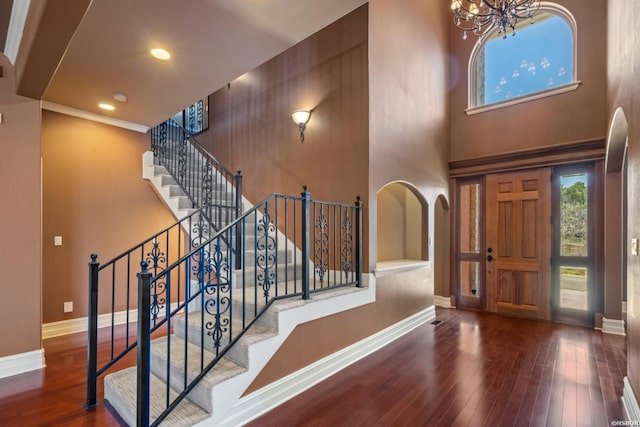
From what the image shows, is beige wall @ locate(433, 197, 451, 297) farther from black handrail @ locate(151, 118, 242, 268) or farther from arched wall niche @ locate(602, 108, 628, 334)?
black handrail @ locate(151, 118, 242, 268)

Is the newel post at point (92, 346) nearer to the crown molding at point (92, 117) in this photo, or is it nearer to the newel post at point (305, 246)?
the newel post at point (305, 246)

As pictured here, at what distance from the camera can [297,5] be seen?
252cm

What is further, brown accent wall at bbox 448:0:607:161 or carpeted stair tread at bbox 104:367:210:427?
brown accent wall at bbox 448:0:607:161

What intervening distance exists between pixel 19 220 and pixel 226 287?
214cm

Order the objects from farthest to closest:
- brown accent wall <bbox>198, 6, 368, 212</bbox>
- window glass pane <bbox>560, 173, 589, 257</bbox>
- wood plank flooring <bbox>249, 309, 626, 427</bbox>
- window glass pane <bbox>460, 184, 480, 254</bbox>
A: window glass pane <bbox>460, 184, 480, 254</bbox>
window glass pane <bbox>560, 173, 589, 257</bbox>
brown accent wall <bbox>198, 6, 368, 212</bbox>
wood plank flooring <bbox>249, 309, 626, 427</bbox>

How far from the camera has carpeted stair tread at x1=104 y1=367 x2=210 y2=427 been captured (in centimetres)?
202

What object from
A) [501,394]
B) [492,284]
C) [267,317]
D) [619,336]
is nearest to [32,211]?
[267,317]

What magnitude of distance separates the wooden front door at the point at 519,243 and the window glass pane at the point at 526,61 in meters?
1.51

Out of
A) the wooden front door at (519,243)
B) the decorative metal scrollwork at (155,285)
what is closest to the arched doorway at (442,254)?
the wooden front door at (519,243)

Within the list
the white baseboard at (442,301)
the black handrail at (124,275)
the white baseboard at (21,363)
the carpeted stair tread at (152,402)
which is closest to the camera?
the carpeted stair tread at (152,402)

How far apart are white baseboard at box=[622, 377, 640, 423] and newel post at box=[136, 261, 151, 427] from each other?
3.16 metres

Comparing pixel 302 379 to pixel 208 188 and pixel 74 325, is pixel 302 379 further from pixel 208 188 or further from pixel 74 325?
pixel 74 325

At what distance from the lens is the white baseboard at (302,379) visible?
2.28 m

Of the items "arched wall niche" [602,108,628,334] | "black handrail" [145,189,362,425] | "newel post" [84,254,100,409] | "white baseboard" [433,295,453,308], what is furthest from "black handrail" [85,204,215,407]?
"arched wall niche" [602,108,628,334]
